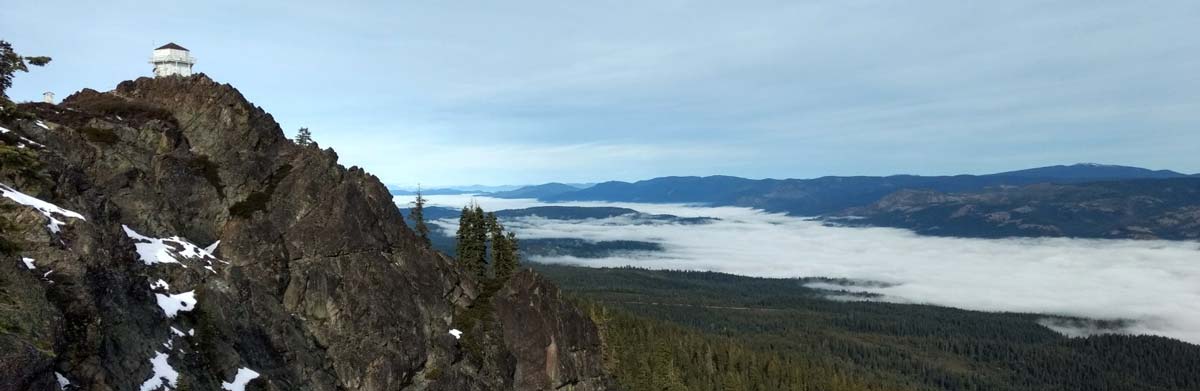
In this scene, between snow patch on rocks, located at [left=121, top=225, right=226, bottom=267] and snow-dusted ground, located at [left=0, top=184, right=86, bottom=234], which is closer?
snow-dusted ground, located at [left=0, top=184, right=86, bottom=234]

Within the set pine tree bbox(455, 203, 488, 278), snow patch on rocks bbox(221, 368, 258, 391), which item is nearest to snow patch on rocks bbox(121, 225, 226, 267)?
snow patch on rocks bbox(221, 368, 258, 391)

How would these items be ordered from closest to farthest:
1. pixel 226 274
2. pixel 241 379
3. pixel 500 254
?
1. pixel 241 379
2. pixel 226 274
3. pixel 500 254

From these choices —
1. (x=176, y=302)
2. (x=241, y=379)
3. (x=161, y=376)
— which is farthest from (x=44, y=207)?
(x=241, y=379)

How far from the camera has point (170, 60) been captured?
97.2 meters

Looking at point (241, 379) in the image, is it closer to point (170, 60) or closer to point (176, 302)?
point (176, 302)

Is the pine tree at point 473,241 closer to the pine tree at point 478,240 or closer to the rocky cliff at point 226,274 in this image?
the pine tree at point 478,240

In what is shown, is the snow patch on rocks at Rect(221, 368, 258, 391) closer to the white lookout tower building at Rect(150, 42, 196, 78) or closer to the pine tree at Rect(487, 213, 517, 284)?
the white lookout tower building at Rect(150, 42, 196, 78)

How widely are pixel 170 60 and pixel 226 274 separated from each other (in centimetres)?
4639

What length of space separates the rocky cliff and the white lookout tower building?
9.68 meters

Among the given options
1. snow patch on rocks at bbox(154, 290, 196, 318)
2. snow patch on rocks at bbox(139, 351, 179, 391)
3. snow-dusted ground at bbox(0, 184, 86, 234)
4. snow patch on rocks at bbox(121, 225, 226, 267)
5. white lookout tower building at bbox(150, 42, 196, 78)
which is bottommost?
snow patch on rocks at bbox(139, 351, 179, 391)

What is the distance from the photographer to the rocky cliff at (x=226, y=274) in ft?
143

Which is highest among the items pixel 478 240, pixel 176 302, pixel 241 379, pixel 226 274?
pixel 478 240

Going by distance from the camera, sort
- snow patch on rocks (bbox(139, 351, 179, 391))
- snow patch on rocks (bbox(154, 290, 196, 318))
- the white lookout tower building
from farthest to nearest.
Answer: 1. the white lookout tower building
2. snow patch on rocks (bbox(154, 290, 196, 318))
3. snow patch on rocks (bbox(139, 351, 179, 391))

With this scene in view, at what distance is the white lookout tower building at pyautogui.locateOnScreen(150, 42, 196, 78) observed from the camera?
318ft
